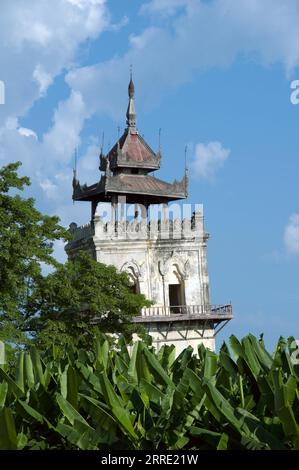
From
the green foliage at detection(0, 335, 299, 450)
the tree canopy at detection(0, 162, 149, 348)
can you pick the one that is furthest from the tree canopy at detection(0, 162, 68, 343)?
the green foliage at detection(0, 335, 299, 450)

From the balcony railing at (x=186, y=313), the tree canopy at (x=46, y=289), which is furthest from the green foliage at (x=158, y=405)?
the balcony railing at (x=186, y=313)

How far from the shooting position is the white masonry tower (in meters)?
50.9

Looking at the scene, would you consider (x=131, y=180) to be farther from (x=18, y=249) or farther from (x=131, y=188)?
(x=18, y=249)

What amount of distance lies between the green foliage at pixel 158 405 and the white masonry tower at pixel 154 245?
37835 mm

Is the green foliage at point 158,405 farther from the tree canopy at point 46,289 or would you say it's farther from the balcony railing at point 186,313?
the balcony railing at point 186,313

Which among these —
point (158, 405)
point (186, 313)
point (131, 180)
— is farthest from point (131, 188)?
point (158, 405)

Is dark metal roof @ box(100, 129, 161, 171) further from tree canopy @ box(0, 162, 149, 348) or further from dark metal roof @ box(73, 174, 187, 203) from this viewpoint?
tree canopy @ box(0, 162, 149, 348)

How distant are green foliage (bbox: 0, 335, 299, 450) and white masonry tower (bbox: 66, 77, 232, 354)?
3784 centimetres

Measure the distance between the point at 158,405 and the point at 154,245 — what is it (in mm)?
41285

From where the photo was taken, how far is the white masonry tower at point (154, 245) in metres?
50.9

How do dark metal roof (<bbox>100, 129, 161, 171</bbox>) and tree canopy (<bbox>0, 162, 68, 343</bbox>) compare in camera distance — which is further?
dark metal roof (<bbox>100, 129, 161, 171</bbox>)
